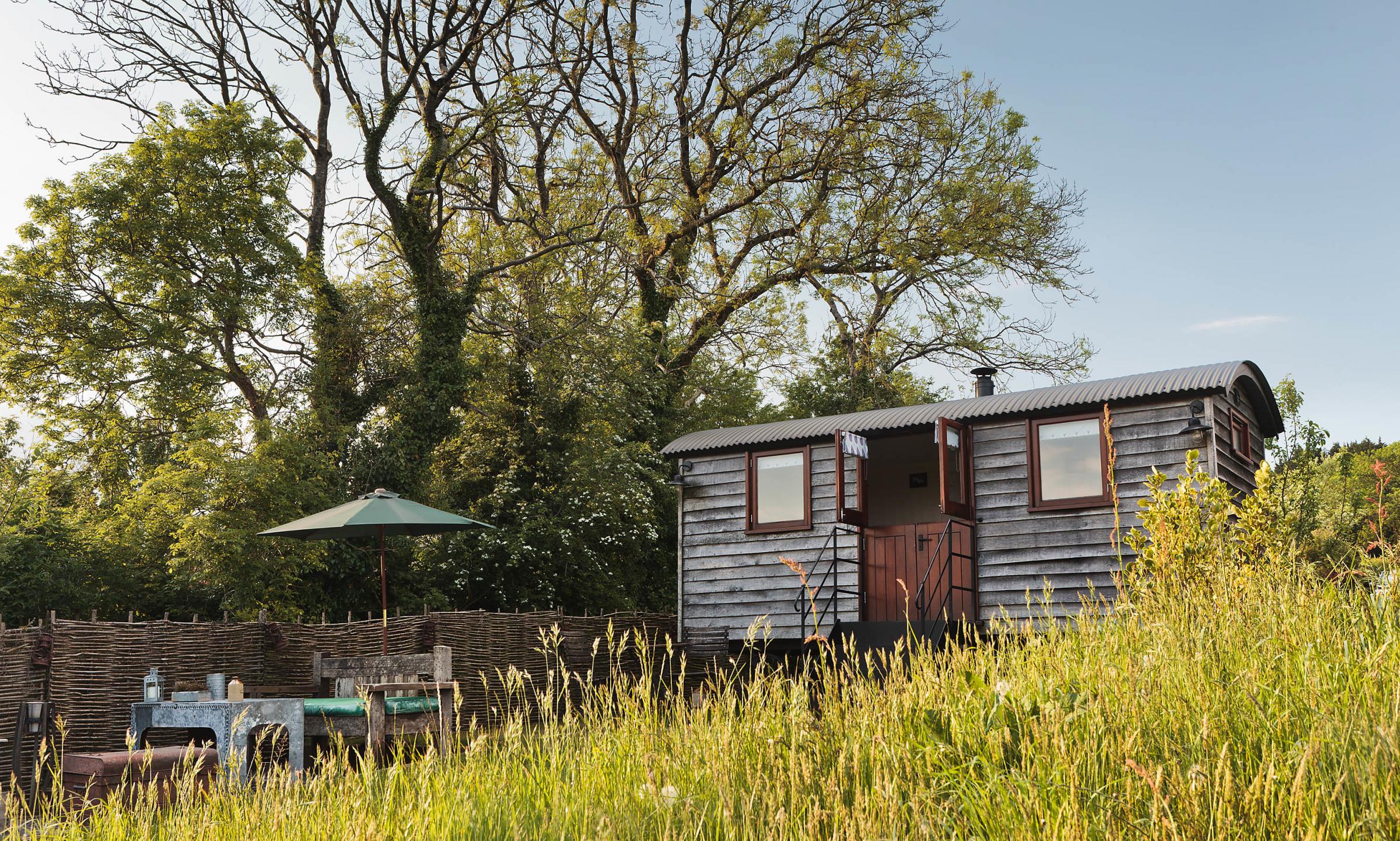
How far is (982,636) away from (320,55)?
15.3 metres

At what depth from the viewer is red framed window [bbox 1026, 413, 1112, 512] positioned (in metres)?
11.1

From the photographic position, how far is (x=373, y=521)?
8.89 meters

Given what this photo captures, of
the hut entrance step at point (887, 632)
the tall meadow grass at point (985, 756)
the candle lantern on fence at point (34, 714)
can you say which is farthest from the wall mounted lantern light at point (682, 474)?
the tall meadow grass at point (985, 756)

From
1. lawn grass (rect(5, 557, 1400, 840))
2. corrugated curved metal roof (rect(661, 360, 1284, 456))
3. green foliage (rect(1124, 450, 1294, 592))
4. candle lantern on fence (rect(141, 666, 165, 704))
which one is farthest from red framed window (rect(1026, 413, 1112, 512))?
candle lantern on fence (rect(141, 666, 165, 704))

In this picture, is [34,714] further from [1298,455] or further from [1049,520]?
[1298,455]

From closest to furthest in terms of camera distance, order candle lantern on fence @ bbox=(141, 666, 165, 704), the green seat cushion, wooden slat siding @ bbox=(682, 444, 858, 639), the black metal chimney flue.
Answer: the green seat cushion, candle lantern on fence @ bbox=(141, 666, 165, 704), wooden slat siding @ bbox=(682, 444, 858, 639), the black metal chimney flue

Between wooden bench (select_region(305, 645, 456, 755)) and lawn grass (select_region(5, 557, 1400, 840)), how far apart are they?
154cm

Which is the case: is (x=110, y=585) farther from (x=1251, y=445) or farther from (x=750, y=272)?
(x=1251, y=445)

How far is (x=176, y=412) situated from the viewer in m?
16.3

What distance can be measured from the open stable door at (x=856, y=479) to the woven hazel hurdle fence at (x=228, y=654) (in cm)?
266

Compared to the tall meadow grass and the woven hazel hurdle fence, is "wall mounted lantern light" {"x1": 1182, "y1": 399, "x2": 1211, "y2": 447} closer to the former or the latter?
the woven hazel hurdle fence

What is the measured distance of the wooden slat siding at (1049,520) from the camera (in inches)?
425

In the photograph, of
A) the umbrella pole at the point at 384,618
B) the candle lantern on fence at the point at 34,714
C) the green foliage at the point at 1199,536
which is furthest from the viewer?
the umbrella pole at the point at 384,618

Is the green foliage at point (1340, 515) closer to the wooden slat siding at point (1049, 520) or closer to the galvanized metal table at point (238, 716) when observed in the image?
the wooden slat siding at point (1049, 520)
